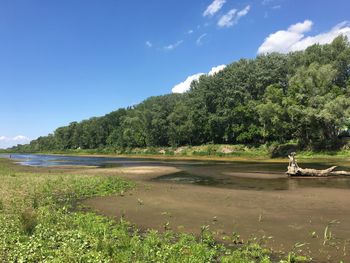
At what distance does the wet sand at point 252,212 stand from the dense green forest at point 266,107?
4406cm

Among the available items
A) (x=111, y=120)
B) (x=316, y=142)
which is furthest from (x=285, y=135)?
(x=111, y=120)

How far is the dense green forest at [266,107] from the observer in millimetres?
67688

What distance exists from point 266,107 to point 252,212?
5480 centimetres

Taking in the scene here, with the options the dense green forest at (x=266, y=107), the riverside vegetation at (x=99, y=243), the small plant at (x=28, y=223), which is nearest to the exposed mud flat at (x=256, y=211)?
the riverside vegetation at (x=99, y=243)

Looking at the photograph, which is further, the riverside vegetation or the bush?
the bush

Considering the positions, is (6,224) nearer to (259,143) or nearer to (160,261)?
(160,261)

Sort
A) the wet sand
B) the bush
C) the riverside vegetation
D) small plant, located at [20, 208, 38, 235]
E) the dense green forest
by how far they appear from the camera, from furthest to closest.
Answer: the bush
the dense green forest
small plant, located at [20, 208, 38, 235]
the wet sand
the riverside vegetation

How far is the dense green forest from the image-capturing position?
67.7 m

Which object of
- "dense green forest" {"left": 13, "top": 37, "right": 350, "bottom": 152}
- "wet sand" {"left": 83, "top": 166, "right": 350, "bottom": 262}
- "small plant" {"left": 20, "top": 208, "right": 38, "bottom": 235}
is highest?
"dense green forest" {"left": 13, "top": 37, "right": 350, "bottom": 152}

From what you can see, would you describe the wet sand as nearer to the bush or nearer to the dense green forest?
the dense green forest

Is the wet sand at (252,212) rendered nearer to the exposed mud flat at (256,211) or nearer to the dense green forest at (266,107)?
the exposed mud flat at (256,211)

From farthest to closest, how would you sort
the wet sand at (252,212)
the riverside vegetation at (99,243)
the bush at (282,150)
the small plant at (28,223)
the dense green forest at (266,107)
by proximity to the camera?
the bush at (282,150), the dense green forest at (266,107), the small plant at (28,223), the wet sand at (252,212), the riverside vegetation at (99,243)

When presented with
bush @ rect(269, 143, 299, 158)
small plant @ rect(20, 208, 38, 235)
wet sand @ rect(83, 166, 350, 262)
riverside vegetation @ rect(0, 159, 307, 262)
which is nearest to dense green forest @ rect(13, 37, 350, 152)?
bush @ rect(269, 143, 299, 158)

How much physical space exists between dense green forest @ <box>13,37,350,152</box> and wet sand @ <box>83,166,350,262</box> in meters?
44.1
